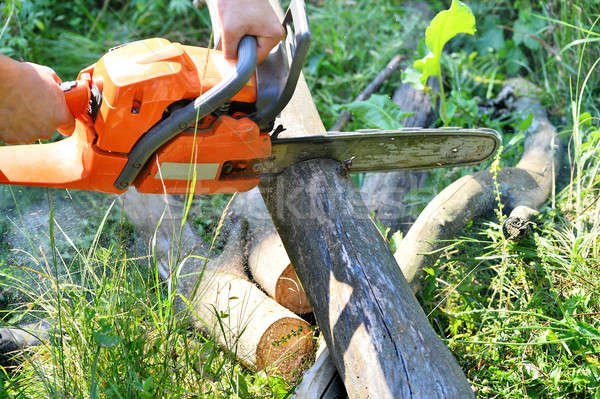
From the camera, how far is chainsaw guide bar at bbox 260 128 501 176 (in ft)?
7.63

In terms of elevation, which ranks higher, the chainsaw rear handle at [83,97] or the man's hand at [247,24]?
the man's hand at [247,24]

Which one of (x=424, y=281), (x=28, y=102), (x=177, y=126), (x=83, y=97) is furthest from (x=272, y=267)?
(x=28, y=102)

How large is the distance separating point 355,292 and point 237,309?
700mm

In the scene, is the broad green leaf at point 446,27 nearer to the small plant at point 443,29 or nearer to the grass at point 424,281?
the small plant at point 443,29

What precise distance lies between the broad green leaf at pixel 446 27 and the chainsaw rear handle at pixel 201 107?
5.20ft

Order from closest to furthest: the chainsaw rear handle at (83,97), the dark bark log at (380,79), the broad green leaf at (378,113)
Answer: the chainsaw rear handle at (83,97) < the broad green leaf at (378,113) < the dark bark log at (380,79)

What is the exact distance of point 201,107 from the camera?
1.93 m

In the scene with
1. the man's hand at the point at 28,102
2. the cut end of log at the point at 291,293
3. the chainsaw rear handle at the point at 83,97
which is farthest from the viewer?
the cut end of log at the point at 291,293

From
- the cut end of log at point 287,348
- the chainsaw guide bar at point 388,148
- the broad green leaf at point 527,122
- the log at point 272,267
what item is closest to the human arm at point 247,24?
the chainsaw guide bar at point 388,148

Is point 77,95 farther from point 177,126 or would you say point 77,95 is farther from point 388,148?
point 388,148

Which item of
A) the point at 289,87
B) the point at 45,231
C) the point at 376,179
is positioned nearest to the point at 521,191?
the point at 376,179

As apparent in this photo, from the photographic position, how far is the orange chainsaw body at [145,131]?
1.89 m

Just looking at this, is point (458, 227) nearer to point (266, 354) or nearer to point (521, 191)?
point (521, 191)

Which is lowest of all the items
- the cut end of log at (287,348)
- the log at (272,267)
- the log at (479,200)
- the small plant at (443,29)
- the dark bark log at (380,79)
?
the cut end of log at (287,348)
